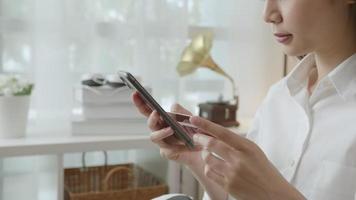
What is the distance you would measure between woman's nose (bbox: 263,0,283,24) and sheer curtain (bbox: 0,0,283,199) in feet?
2.55

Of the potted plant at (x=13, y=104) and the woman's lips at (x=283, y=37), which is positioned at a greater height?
the woman's lips at (x=283, y=37)

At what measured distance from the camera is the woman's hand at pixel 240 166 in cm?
63

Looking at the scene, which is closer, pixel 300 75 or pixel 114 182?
pixel 300 75

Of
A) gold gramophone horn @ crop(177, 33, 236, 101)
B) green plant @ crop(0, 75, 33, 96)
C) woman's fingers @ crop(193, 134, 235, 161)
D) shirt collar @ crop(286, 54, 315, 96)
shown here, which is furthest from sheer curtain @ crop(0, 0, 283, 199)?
woman's fingers @ crop(193, 134, 235, 161)

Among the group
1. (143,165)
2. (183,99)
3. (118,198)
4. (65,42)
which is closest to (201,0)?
(183,99)

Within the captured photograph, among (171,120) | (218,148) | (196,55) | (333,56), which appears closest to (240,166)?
(218,148)

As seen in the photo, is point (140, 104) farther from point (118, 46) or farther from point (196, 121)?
point (118, 46)

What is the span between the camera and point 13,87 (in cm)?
122

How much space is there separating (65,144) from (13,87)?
229mm

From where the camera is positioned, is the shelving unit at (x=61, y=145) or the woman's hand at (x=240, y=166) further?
the shelving unit at (x=61, y=145)

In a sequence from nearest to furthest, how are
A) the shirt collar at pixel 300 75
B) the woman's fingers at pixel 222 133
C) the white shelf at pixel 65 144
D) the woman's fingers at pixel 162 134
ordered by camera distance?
1. the woman's fingers at pixel 222 133
2. the woman's fingers at pixel 162 134
3. the shirt collar at pixel 300 75
4. the white shelf at pixel 65 144

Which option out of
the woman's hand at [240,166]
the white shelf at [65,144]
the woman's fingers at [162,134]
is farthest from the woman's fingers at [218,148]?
the white shelf at [65,144]

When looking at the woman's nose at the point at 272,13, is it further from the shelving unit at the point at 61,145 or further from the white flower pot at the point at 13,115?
the white flower pot at the point at 13,115

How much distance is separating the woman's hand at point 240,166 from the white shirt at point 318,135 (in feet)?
0.54
